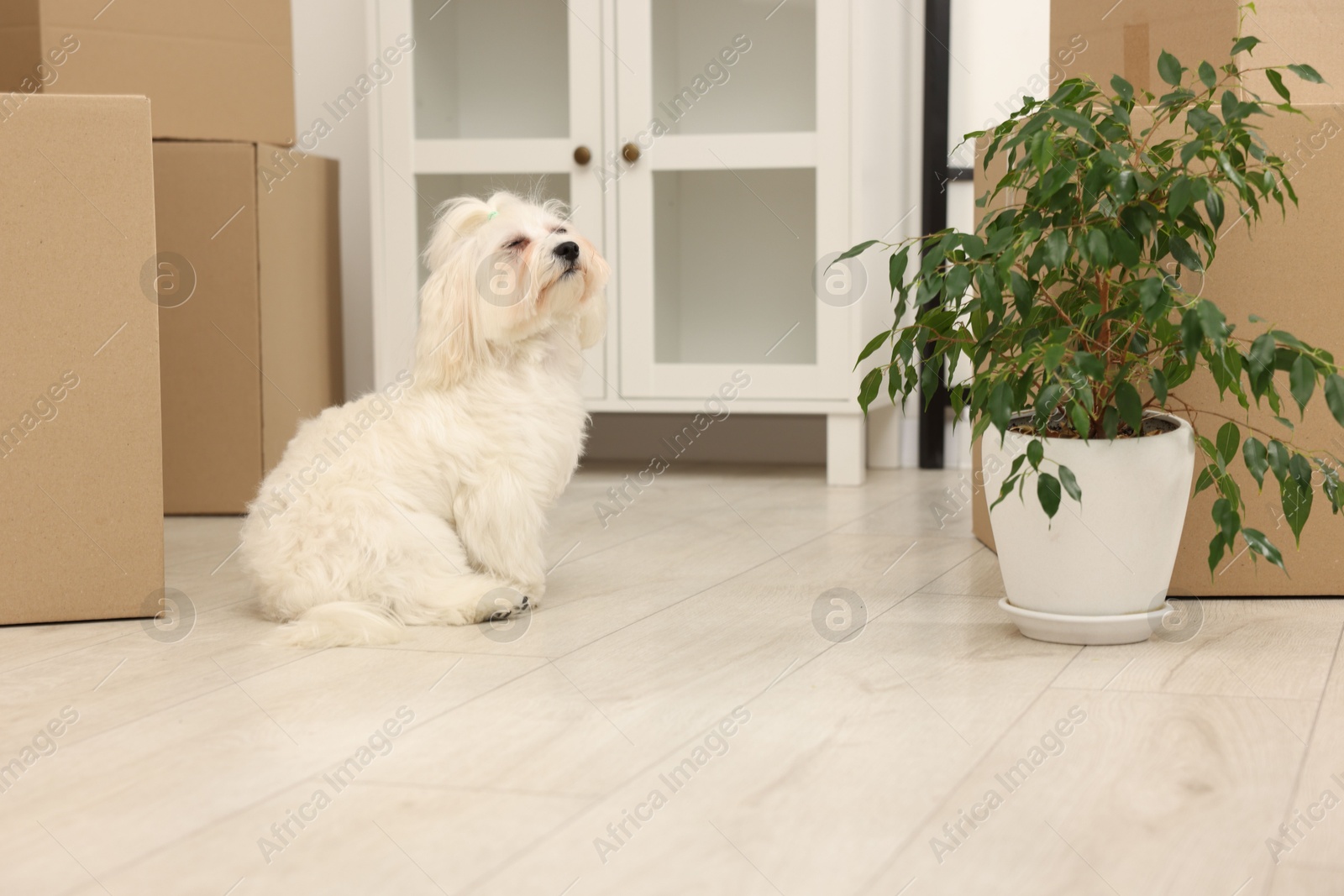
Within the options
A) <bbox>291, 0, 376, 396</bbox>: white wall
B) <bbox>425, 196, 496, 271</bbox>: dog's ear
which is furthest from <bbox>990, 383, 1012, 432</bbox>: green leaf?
<bbox>291, 0, 376, 396</bbox>: white wall

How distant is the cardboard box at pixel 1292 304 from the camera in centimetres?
165

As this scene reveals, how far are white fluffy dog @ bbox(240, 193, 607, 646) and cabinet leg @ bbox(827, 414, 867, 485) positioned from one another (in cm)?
127

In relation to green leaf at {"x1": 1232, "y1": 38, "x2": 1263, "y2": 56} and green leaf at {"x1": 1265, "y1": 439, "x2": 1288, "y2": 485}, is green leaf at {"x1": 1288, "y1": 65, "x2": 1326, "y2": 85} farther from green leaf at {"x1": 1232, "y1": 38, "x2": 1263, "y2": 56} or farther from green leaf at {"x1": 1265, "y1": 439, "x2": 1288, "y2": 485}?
green leaf at {"x1": 1265, "y1": 439, "x2": 1288, "y2": 485}

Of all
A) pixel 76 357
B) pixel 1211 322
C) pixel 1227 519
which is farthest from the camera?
pixel 76 357

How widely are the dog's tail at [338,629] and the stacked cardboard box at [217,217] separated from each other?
106 cm

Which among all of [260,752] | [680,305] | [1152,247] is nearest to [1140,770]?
[1152,247]

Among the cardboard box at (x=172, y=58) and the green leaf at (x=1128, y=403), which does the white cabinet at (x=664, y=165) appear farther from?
the green leaf at (x=1128, y=403)

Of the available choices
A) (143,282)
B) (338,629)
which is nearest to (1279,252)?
(338,629)

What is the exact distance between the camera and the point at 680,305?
310 cm

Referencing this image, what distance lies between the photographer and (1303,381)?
4.19ft

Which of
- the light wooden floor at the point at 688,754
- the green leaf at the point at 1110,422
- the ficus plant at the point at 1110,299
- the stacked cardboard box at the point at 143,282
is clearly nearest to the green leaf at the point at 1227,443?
the ficus plant at the point at 1110,299

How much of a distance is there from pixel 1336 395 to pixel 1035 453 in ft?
1.00

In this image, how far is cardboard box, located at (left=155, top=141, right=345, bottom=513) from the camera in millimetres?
2473

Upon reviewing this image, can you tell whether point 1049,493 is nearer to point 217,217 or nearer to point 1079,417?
point 1079,417
